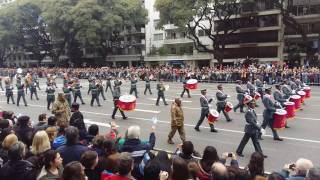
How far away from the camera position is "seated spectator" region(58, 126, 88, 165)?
22.3ft

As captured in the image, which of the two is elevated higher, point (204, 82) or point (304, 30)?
point (304, 30)

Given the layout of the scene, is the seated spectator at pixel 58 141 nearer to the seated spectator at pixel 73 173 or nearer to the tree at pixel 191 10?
the seated spectator at pixel 73 173

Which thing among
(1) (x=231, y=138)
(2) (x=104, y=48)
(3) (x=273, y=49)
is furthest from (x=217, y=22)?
(1) (x=231, y=138)

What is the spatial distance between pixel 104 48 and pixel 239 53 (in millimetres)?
22229

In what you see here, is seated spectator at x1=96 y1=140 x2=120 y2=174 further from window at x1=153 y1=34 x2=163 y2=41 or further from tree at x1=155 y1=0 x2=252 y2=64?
window at x1=153 y1=34 x2=163 y2=41

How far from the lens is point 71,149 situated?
22.6 ft

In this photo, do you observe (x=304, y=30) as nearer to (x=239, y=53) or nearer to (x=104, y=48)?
(x=239, y=53)

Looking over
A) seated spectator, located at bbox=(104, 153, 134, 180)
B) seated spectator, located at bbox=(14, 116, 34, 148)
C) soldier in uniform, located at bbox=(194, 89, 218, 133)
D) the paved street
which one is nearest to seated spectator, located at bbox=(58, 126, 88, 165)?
seated spectator, located at bbox=(104, 153, 134, 180)

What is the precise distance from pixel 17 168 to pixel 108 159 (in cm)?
130

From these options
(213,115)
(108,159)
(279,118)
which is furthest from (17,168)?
(213,115)

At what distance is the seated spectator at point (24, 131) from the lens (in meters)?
8.77

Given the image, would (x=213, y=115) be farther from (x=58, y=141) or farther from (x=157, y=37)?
(x=157, y=37)

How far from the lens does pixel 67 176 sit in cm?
518

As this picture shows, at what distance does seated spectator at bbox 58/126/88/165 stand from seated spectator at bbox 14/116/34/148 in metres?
2.05
